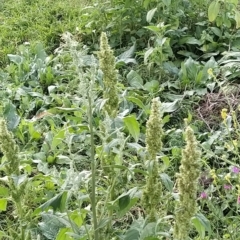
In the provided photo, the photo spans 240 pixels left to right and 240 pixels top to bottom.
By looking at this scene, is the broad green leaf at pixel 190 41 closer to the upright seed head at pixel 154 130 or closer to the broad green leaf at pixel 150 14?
the broad green leaf at pixel 150 14

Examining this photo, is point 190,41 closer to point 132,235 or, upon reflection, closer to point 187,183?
point 132,235

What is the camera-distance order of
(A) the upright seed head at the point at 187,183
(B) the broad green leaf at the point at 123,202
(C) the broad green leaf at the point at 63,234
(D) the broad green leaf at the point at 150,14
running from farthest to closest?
1. (D) the broad green leaf at the point at 150,14
2. (C) the broad green leaf at the point at 63,234
3. (B) the broad green leaf at the point at 123,202
4. (A) the upright seed head at the point at 187,183

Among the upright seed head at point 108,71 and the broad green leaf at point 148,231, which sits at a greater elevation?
the upright seed head at point 108,71

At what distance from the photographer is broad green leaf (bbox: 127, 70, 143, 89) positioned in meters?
3.61

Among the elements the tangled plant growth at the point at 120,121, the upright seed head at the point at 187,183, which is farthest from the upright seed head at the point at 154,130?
the upright seed head at the point at 187,183

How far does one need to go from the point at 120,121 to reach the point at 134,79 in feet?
5.42

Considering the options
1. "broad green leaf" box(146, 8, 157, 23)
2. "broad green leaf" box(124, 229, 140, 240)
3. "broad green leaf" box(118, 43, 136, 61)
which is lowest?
"broad green leaf" box(118, 43, 136, 61)

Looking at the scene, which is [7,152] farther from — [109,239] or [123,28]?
[123,28]

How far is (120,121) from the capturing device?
2.00 m

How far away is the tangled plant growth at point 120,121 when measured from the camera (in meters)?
1.82

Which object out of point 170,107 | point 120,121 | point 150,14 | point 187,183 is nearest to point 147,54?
point 150,14

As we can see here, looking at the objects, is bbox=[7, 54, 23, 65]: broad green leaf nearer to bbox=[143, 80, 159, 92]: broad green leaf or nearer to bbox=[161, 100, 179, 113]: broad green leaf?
bbox=[143, 80, 159, 92]: broad green leaf

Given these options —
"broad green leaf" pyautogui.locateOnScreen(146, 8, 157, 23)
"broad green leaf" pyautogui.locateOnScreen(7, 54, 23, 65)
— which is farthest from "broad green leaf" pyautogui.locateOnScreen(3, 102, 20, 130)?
"broad green leaf" pyautogui.locateOnScreen(146, 8, 157, 23)

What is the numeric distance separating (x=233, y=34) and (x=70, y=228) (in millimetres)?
2597
